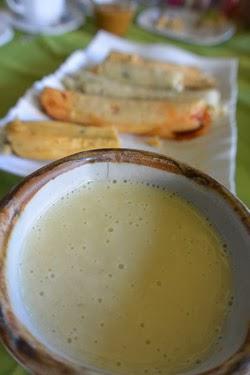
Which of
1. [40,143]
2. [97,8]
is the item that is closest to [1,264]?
[40,143]

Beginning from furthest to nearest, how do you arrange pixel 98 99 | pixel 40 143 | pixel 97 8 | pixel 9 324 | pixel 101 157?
pixel 97 8, pixel 98 99, pixel 40 143, pixel 101 157, pixel 9 324

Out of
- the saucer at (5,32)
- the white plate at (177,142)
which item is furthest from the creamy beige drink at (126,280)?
the saucer at (5,32)

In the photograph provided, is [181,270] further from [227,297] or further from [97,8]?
[97,8]

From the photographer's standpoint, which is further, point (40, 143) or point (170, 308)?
point (40, 143)

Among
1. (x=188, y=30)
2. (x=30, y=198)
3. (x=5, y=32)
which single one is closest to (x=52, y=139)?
(x=30, y=198)

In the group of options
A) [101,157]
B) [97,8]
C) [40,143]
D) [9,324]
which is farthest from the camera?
[97,8]

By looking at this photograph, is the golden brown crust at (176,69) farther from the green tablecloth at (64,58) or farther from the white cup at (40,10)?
the white cup at (40,10)

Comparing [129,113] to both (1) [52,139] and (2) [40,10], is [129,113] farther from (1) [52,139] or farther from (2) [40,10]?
(2) [40,10]

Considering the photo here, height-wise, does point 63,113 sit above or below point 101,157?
below
